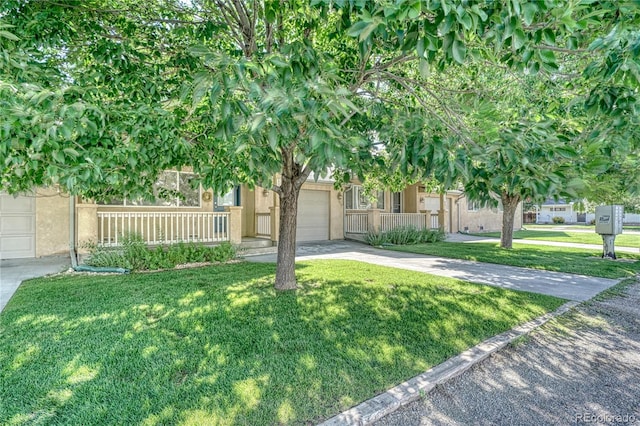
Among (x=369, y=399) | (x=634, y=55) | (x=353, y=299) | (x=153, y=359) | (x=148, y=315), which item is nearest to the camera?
(x=634, y=55)

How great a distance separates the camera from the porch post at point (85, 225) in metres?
8.62

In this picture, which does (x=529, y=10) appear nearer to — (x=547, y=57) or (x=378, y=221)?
(x=547, y=57)

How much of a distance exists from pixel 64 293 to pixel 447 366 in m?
6.33

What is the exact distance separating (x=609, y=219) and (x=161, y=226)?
14613mm

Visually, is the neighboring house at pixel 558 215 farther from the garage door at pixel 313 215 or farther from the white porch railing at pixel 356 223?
the garage door at pixel 313 215

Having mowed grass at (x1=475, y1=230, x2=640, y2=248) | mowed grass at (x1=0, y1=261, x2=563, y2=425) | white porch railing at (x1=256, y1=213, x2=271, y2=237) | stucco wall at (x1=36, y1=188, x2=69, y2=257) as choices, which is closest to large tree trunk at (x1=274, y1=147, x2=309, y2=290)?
mowed grass at (x1=0, y1=261, x2=563, y2=425)

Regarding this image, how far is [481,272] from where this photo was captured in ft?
28.3

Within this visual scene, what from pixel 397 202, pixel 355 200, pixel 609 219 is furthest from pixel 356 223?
pixel 609 219

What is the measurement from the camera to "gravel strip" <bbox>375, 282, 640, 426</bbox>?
2.77 metres

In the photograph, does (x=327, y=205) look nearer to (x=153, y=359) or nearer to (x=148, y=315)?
(x=148, y=315)

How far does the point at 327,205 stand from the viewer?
52.3 feet

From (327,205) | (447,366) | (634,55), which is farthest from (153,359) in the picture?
(327,205)

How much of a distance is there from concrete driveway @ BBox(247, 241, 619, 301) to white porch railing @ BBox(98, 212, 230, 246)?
5.33 feet

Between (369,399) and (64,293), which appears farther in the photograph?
(64,293)
